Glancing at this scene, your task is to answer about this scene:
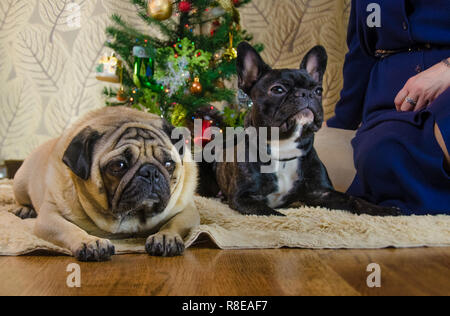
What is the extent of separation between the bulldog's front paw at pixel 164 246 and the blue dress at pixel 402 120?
0.67 metres

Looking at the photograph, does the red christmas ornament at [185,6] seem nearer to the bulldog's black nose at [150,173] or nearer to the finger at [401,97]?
the finger at [401,97]

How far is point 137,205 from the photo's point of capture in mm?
776

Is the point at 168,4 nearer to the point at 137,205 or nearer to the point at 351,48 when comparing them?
the point at 351,48

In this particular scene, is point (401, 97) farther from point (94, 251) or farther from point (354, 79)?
point (94, 251)

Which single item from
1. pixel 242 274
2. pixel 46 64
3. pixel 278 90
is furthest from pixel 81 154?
pixel 46 64

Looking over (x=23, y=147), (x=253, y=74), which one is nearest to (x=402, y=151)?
(x=253, y=74)

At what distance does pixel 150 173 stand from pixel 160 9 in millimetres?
1130

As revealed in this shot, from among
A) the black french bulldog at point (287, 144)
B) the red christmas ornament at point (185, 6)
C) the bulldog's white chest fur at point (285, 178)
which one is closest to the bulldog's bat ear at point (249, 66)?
the black french bulldog at point (287, 144)

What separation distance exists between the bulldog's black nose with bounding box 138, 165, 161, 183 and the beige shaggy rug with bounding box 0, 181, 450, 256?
0.47 feet

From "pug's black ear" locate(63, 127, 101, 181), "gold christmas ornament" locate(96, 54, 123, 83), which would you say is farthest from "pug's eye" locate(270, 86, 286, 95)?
"gold christmas ornament" locate(96, 54, 123, 83)

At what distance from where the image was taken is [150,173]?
2.54 ft

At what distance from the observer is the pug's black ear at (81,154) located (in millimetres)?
768

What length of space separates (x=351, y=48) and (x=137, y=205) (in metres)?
1.14

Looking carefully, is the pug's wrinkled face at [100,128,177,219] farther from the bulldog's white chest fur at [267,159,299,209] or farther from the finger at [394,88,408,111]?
the finger at [394,88,408,111]
